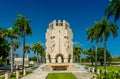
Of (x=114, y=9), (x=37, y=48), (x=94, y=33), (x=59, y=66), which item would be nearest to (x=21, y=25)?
(x=94, y=33)

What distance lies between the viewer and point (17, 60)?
443ft

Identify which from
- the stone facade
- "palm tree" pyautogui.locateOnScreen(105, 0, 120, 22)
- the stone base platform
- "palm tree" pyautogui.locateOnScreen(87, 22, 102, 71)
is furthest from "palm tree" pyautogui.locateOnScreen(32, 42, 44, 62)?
"palm tree" pyautogui.locateOnScreen(105, 0, 120, 22)

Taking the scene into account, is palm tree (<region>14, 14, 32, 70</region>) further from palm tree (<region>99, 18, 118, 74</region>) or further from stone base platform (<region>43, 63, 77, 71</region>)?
stone base platform (<region>43, 63, 77, 71</region>)

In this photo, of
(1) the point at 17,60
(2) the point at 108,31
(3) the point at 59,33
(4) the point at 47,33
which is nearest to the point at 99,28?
(2) the point at 108,31

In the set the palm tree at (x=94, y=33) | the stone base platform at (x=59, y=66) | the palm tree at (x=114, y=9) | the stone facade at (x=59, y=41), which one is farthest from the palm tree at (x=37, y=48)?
the palm tree at (x=114, y=9)

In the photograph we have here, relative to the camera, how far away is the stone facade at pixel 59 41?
9656cm

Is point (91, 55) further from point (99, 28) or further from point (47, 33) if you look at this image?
point (99, 28)

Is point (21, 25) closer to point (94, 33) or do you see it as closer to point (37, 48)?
point (94, 33)

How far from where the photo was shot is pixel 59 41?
318ft

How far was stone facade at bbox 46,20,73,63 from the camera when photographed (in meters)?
96.6

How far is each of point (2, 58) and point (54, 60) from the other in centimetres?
2639

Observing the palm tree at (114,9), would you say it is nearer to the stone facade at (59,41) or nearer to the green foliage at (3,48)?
the green foliage at (3,48)

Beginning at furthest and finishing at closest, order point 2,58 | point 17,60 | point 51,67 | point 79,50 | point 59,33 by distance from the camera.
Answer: point 79,50 < point 17,60 < point 59,33 < point 51,67 < point 2,58

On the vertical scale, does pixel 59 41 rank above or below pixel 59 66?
above
